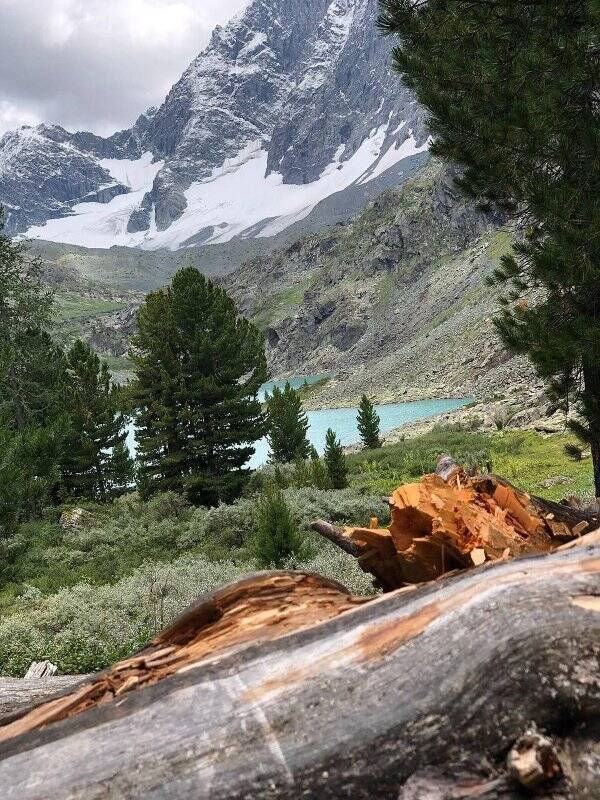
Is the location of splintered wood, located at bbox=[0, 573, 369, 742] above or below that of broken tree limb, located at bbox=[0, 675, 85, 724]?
above

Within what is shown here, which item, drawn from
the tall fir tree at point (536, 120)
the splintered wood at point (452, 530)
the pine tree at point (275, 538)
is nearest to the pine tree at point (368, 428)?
the pine tree at point (275, 538)

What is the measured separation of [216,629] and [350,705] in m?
0.83

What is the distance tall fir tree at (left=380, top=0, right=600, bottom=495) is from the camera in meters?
5.78

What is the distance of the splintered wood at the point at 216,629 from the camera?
7.25 feet

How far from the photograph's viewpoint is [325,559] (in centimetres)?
910

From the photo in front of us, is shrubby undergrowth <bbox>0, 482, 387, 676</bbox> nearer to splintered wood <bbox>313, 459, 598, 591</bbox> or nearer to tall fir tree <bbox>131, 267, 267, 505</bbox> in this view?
tall fir tree <bbox>131, 267, 267, 505</bbox>

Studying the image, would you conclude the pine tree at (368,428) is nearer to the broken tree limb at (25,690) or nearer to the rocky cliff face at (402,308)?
the rocky cliff face at (402,308)

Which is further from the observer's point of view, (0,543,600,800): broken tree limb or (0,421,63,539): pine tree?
(0,421,63,539): pine tree

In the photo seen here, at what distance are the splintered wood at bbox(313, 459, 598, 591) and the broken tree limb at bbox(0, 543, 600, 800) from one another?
0.81m

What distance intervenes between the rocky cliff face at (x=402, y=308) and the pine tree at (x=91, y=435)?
3501 cm

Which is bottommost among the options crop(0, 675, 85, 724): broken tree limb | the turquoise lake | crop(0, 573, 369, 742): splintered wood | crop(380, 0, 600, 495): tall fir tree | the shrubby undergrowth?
the shrubby undergrowth

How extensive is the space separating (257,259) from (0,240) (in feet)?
565

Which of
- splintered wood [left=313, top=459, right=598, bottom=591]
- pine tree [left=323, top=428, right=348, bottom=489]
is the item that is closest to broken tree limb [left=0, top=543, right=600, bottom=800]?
splintered wood [left=313, top=459, right=598, bottom=591]

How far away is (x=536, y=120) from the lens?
5.81 metres
